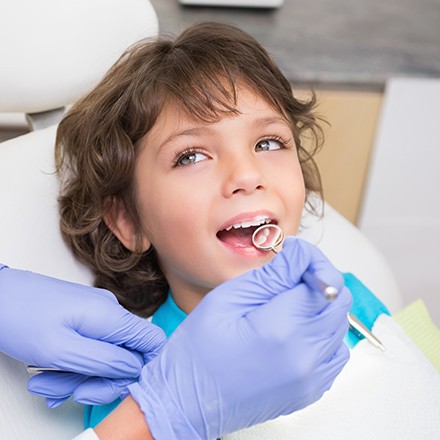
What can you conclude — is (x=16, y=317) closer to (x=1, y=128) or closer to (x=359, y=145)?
(x=1, y=128)

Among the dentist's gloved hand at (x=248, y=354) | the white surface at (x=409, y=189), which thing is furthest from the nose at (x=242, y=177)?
the white surface at (x=409, y=189)

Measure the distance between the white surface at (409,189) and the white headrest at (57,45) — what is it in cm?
83

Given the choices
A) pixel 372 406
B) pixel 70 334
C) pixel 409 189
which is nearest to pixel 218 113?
pixel 70 334

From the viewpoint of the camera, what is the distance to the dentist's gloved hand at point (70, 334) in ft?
2.99

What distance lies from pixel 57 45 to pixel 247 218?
52 cm

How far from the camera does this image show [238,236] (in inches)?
41.4

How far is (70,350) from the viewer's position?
0.91m

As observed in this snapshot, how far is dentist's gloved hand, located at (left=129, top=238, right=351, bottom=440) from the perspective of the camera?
0.78m

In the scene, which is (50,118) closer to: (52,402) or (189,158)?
(189,158)

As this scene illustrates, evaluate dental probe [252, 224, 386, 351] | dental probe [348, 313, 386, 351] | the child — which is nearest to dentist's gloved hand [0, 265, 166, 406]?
the child

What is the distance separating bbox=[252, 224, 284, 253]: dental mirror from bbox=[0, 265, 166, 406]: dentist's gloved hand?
20cm

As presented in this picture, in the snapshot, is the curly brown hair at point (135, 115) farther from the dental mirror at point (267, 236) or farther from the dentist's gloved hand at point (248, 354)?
the dentist's gloved hand at point (248, 354)

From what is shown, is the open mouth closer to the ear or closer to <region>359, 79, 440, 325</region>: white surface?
the ear

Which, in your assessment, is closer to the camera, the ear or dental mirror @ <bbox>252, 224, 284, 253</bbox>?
dental mirror @ <bbox>252, 224, 284, 253</bbox>
